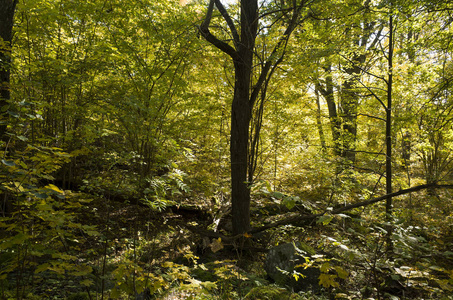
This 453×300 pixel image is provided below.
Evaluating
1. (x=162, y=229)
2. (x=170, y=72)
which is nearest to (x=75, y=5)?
(x=170, y=72)

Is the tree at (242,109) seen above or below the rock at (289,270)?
above

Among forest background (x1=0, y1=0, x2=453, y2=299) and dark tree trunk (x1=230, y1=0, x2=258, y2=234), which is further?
dark tree trunk (x1=230, y1=0, x2=258, y2=234)

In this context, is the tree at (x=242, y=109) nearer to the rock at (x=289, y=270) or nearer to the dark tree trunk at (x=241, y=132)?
the dark tree trunk at (x=241, y=132)

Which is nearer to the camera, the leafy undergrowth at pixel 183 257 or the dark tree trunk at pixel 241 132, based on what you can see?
the leafy undergrowth at pixel 183 257

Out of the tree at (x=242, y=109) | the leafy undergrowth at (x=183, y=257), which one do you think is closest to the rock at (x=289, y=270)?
the leafy undergrowth at (x=183, y=257)

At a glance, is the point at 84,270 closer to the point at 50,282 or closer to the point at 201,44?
the point at 50,282

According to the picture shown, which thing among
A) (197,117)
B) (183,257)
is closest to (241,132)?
(197,117)

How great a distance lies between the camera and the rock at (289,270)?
12.5 ft

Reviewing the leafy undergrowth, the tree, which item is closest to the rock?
the leafy undergrowth

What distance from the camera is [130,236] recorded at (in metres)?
5.38

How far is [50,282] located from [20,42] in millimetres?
3990

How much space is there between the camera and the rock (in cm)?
Answer: 382

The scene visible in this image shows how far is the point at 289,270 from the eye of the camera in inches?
154

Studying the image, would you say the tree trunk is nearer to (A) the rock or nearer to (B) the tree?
(B) the tree
